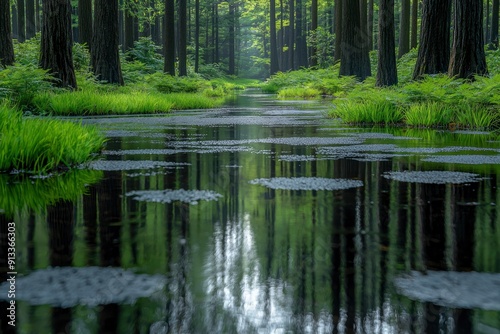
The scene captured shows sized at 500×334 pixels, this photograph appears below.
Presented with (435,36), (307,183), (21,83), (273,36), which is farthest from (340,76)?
(273,36)

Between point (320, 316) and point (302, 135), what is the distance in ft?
23.8

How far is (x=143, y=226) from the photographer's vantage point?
130 inches

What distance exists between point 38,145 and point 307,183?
238cm

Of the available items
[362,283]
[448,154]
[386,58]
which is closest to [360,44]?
[386,58]

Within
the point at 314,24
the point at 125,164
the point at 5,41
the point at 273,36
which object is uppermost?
the point at 273,36

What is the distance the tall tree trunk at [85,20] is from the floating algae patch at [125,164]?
17.7m

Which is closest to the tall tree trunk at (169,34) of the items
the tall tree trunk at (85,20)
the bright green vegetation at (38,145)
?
the tall tree trunk at (85,20)

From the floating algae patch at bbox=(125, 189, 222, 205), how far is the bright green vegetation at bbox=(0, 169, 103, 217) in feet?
1.35

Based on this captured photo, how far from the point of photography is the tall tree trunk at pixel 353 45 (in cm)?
2347

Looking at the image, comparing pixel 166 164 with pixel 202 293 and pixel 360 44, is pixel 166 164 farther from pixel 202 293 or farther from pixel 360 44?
pixel 360 44

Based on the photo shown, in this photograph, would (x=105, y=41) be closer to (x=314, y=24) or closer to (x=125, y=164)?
(x=125, y=164)

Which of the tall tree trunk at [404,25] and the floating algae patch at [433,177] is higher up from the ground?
the tall tree trunk at [404,25]

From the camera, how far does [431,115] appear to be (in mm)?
10523

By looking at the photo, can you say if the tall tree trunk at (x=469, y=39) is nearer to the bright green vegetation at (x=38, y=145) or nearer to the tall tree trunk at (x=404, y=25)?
the bright green vegetation at (x=38, y=145)
